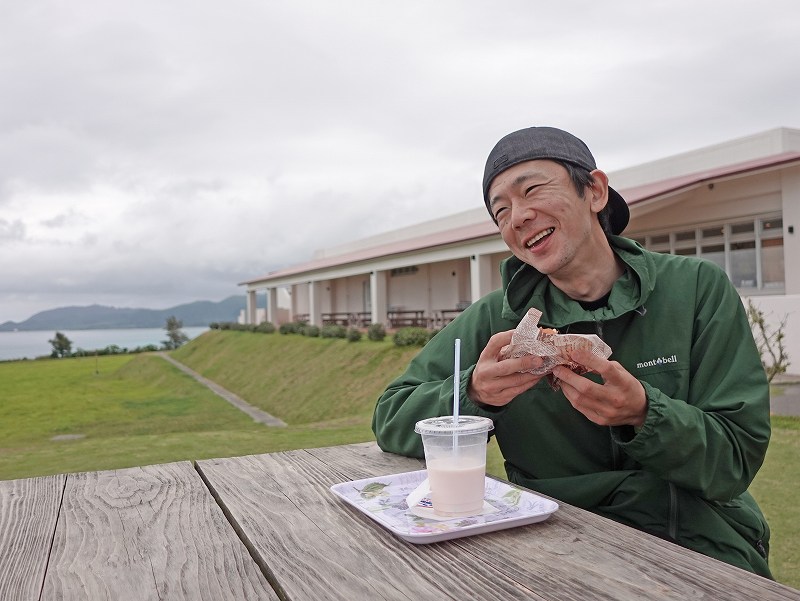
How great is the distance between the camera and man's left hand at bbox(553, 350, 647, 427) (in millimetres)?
1374

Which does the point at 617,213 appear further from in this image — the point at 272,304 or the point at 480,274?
the point at 272,304

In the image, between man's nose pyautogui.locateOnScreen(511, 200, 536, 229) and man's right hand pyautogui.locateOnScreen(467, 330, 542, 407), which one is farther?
man's nose pyautogui.locateOnScreen(511, 200, 536, 229)

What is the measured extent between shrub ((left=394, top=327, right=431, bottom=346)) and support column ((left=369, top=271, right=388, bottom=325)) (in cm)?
839

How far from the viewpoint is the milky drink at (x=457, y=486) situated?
1.39 m

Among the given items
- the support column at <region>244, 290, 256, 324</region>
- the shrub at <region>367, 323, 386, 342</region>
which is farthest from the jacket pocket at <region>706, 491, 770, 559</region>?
the support column at <region>244, 290, 256, 324</region>

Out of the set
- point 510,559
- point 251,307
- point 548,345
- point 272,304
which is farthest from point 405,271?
point 510,559

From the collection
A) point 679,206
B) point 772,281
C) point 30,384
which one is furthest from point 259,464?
point 30,384

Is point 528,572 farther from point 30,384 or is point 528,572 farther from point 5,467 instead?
point 30,384

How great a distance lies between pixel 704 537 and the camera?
5.60 feet

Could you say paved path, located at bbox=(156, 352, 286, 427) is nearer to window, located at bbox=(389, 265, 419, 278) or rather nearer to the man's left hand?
window, located at bbox=(389, 265, 419, 278)

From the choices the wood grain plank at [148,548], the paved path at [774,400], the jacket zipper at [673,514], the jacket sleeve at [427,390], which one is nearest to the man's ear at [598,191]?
the jacket sleeve at [427,390]

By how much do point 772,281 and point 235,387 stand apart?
16517 mm

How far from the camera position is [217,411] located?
693 inches

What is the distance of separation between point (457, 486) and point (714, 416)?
2.26 ft
